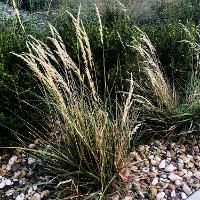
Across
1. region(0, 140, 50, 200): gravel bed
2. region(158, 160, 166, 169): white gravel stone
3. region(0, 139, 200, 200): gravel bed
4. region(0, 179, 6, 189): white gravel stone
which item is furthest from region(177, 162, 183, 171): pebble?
region(0, 179, 6, 189): white gravel stone

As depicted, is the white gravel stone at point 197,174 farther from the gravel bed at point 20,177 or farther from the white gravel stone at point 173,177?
the gravel bed at point 20,177

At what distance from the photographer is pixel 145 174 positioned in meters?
3.38

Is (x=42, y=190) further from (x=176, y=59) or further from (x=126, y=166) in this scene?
(x=176, y=59)

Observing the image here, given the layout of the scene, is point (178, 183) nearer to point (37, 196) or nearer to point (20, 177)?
point (37, 196)

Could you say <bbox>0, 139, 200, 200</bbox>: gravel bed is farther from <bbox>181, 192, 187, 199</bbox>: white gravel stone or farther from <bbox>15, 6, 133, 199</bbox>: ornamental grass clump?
<bbox>15, 6, 133, 199</bbox>: ornamental grass clump

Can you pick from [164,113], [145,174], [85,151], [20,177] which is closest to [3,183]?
[20,177]

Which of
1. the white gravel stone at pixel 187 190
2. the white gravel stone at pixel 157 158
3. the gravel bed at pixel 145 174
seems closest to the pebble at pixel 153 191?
the gravel bed at pixel 145 174

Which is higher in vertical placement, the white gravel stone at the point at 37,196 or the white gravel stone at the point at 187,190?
the white gravel stone at the point at 37,196

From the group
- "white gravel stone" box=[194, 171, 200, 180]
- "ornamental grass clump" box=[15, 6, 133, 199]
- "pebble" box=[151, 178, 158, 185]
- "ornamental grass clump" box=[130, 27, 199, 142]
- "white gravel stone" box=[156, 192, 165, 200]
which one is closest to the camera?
"ornamental grass clump" box=[15, 6, 133, 199]

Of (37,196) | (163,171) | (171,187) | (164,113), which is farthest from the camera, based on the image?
(164,113)

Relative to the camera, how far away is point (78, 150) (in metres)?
3.12

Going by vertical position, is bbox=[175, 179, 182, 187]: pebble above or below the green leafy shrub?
below

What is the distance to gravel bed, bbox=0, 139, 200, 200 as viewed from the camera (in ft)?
10.6

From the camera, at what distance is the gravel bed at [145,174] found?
3.23 meters
